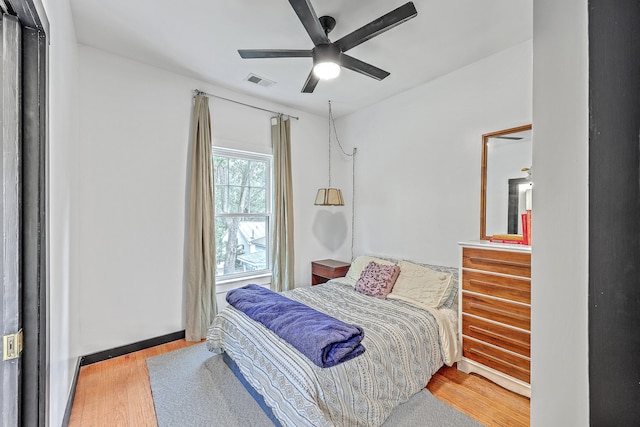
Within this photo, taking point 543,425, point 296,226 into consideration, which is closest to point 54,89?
point 543,425

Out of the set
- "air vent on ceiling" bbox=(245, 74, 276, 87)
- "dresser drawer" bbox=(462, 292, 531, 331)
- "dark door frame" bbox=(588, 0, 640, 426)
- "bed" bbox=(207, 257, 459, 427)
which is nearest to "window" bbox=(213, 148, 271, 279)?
"air vent on ceiling" bbox=(245, 74, 276, 87)

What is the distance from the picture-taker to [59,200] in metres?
1.60

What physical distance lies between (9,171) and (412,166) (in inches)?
129

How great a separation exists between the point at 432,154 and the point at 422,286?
4.77ft

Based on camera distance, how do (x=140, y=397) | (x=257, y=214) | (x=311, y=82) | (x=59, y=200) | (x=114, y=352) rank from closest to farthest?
(x=59, y=200)
(x=140, y=397)
(x=311, y=82)
(x=114, y=352)
(x=257, y=214)

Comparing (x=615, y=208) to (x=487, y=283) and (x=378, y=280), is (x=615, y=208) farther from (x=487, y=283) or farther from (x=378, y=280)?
(x=378, y=280)

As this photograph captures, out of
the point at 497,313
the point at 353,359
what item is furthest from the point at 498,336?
the point at 353,359

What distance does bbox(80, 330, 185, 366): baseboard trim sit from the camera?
2.54m

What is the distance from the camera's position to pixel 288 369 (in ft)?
5.57

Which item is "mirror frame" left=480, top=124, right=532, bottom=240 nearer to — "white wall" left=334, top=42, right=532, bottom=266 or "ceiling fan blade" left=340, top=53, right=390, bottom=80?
"white wall" left=334, top=42, right=532, bottom=266

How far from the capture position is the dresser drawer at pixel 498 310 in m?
2.08

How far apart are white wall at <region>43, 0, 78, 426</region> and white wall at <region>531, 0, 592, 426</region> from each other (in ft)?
5.85

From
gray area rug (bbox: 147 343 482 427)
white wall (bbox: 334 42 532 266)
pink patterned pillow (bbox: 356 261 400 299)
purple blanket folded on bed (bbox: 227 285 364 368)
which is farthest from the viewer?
pink patterned pillow (bbox: 356 261 400 299)

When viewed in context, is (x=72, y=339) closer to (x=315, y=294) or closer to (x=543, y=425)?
(x=315, y=294)
